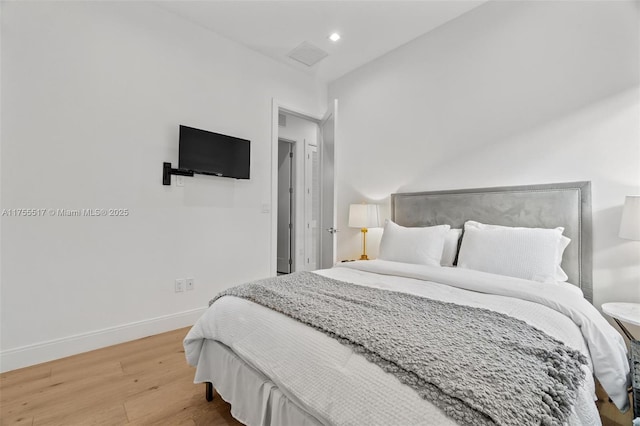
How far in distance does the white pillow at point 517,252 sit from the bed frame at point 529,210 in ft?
0.39

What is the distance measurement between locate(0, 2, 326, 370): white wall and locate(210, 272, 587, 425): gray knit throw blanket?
1694 millimetres

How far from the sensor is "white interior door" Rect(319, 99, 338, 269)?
10.7 feet

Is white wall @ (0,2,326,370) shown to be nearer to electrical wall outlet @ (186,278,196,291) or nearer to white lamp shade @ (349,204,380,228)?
electrical wall outlet @ (186,278,196,291)

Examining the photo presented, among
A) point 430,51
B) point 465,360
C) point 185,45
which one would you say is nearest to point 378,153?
point 430,51

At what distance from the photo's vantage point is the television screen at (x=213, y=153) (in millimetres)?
2693

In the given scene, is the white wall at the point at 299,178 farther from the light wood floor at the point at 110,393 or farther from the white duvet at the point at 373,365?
the white duvet at the point at 373,365

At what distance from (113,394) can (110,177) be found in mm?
1575

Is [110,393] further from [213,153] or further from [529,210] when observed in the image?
[529,210]

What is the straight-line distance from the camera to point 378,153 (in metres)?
3.39

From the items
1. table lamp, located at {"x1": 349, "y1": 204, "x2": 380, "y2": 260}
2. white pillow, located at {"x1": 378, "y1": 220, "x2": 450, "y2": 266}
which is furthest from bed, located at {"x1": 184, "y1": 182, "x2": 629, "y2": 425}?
table lamp, located at {"x1": 349, "y1": 204, "x2": 380, "y2": 260}

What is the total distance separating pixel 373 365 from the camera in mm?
876

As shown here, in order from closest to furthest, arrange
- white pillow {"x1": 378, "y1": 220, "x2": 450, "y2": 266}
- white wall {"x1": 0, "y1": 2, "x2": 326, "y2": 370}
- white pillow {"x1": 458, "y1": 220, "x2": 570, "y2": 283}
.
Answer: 1. white pillow {"x1": 458, "y1": 220, "x2": 570, "y2": 283}
2. white wall {"x1": 0, "y1": 2, "x2": 326, "y2": 370}
3. white pillow {"x1": 378, "y1": 220, "x2": 450, "y2": 266}

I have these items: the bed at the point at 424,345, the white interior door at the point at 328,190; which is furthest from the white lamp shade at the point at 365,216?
the bed at the point at 424,345

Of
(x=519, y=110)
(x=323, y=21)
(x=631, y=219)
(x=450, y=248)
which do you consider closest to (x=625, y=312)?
(x=631, y=219)
